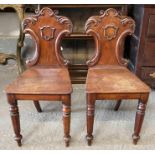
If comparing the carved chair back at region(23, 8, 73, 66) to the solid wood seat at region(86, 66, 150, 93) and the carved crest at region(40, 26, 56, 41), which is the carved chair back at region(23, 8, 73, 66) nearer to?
the carved crest at region(40, 26, 56, 41)

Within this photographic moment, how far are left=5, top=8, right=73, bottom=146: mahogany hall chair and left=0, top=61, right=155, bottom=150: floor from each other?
12 centimetres

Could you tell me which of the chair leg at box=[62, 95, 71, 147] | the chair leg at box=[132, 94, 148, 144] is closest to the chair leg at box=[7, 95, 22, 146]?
the chair leg at box=[62, 95, 71, 147]

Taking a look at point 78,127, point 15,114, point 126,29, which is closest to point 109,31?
point 126,29

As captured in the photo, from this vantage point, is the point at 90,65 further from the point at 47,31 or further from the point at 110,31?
the point at 47,31

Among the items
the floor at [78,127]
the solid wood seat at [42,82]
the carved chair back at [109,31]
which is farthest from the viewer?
the carved chair back at [109,31]

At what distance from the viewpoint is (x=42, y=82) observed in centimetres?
157

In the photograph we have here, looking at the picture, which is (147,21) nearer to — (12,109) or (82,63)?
(82,63)

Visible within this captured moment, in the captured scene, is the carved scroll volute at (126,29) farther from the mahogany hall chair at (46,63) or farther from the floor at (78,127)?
the floor at (78,127)

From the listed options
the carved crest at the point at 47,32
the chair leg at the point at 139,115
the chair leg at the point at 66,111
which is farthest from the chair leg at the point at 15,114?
the chair leg at the point at 139,115

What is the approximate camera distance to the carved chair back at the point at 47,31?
1.72 meters

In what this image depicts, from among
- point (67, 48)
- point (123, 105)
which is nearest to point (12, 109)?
point (123, 105)

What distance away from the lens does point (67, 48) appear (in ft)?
8.48

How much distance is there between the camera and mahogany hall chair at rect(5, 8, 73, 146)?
1.50 metres

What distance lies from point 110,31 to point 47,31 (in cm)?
46
